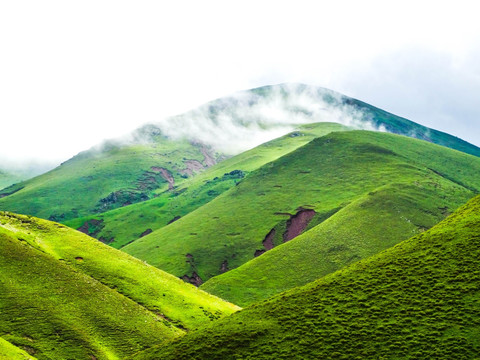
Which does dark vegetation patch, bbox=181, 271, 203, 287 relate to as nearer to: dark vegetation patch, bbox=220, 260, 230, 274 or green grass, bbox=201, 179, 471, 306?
dark vegetation patch, bbox=220, 260, 230, 274

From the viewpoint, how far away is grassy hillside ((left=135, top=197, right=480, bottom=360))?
148ft

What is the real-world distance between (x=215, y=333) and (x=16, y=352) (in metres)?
26.6

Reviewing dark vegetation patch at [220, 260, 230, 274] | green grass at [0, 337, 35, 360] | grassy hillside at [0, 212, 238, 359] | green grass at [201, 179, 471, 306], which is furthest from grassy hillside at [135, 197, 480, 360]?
dark vegetation patch at [220, 260, 230, 274]

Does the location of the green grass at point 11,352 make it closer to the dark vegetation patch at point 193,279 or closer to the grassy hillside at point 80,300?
the grassy hillside at point 80,300

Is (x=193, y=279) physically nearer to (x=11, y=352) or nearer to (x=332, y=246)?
(x=332, y=246)

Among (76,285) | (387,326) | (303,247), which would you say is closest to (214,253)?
(303,247)

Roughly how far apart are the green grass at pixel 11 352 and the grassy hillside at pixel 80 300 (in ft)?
14.2

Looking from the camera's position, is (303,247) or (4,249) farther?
(303,247)

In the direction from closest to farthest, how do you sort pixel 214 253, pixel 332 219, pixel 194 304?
pixel 194 304, pixel 332 219, pixel 214 253

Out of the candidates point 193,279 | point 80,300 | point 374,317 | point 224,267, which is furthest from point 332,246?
point 374,317

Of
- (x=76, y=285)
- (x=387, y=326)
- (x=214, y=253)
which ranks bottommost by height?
(x=214, y=253)

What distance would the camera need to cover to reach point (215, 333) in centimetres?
5212

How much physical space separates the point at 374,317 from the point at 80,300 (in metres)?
50.7

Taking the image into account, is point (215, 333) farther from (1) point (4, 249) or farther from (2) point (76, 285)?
(1) point (4, 249)
